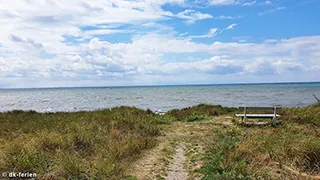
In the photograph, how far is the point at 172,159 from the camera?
7.54 m

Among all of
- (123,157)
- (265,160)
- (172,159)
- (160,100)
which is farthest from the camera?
(160,100)

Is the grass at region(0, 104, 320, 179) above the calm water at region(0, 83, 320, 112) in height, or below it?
above

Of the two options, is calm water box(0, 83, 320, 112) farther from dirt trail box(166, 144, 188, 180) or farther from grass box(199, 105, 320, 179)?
grass box(199, 105, 320, 179)

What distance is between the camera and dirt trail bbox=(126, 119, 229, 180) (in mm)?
6262

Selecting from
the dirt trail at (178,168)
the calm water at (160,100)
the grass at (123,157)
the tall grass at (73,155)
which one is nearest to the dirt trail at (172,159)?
the dirt trail at (178,168)

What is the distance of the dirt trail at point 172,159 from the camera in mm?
6262

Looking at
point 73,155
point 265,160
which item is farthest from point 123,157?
point 265,160

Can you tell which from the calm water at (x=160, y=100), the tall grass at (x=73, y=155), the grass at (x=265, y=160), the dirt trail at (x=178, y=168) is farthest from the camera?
the calm water at (x=160, y=100)

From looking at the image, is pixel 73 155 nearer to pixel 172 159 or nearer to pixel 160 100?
pixel 172 159

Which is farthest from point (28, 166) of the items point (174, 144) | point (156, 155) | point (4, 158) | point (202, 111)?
point (202, 111)

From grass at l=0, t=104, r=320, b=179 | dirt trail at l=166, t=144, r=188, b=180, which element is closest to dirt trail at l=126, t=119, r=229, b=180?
dirt trail at l=166, t=144, r=188, b=180

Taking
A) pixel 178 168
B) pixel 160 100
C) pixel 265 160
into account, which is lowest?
pixel 160 100

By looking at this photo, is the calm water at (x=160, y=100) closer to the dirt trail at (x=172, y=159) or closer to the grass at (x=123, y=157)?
the dirt trail at (x=172, y=159)

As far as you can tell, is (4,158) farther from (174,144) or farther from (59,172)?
(174,144)
